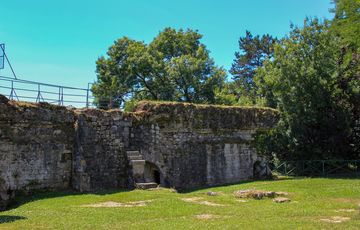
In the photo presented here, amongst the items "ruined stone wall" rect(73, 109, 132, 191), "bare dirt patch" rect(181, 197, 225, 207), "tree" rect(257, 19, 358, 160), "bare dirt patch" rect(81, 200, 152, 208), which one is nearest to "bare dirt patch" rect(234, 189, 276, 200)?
"bare dirt patch" rect(181, 197, 225, 207)

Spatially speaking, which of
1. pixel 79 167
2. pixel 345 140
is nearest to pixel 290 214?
pixel 79 167

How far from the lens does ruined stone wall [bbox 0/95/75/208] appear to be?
58.2 ft

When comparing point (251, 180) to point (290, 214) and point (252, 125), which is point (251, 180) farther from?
point (290, 214)

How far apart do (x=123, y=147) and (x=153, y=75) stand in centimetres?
2224

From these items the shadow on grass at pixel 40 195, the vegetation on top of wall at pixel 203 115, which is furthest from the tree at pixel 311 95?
the shadow on grass at pixel 40 195

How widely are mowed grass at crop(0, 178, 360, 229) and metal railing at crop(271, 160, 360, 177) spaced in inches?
414

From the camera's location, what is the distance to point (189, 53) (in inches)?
1789

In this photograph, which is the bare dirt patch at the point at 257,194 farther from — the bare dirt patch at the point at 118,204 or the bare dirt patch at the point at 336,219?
the bare dirt patch at the point at 336,219

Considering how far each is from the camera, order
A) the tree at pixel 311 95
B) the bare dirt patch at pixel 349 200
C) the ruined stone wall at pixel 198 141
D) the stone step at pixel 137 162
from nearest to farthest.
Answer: the bare dirt patch at pixel 349 200, the stone step at pixel 137 162, the ruined stone wall at pixel 198 141, the tree at pixel 311 95

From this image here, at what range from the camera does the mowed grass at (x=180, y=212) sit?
1180cm

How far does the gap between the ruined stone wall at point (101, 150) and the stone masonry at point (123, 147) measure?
0.04 metres

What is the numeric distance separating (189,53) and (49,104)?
27669mm

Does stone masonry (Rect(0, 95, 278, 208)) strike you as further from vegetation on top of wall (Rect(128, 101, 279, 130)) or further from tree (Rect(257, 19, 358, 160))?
tree (Rect(257, 19, 358, 160))

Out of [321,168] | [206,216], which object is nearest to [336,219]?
[206,216]
